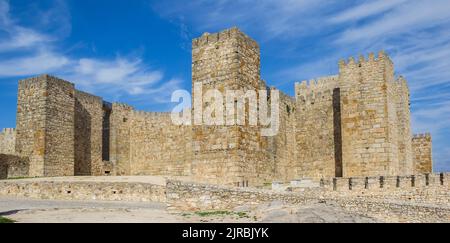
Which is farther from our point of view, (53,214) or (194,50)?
(194,50)

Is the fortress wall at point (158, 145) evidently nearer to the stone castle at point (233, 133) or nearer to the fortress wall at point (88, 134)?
the stone castle at point (233, 133)

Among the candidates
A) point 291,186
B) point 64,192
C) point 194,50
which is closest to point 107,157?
point 64,192

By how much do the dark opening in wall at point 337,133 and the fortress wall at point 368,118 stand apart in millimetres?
1777

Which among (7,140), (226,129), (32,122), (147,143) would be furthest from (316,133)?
(7,140)

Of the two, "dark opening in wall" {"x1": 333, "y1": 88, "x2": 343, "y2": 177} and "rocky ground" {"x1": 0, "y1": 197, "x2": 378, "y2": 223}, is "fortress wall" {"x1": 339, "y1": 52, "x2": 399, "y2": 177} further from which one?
"rocky ground" {"x1": 0, "y1": 197, "x2": 378, "y2": 223}

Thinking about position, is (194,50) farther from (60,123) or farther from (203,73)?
(60,123)

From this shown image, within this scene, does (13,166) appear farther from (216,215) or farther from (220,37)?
(216,215)

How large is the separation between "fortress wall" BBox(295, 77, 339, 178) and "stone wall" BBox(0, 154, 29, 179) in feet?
45.1

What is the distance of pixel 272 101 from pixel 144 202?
27.0 feet

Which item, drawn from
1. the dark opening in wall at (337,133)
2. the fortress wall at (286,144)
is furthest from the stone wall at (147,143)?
the dark opening in wall at (337,133)

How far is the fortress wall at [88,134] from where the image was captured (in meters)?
26.7

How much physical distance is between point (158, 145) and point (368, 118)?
13.1 meters

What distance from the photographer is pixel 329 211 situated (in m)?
10.4
